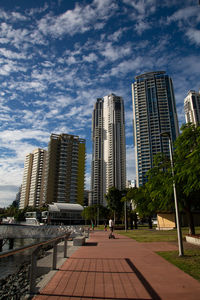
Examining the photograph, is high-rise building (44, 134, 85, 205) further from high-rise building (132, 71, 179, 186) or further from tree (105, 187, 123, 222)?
tree (105, 187, 123, 222)

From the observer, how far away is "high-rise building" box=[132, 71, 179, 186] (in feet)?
517

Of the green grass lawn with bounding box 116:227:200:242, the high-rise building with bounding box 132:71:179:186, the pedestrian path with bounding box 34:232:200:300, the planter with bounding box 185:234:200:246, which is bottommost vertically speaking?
the green grass lawn with bounding box 116:227:200:242

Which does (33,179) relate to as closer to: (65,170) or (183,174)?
(65,170)

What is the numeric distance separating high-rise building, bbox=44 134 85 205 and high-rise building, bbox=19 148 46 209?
3866 cm

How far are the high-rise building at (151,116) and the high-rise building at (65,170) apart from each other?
4455 cm

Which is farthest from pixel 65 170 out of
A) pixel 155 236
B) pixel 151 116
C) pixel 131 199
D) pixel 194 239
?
pixel 194 239

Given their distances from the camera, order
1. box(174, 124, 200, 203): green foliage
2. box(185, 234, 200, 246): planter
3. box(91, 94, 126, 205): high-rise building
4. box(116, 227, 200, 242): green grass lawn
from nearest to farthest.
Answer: box(174, 124, 200, 203): green foliage < box(185, 234, 200, 246): planter < box(116, 227, 200, 242): green grass lawn < box(91, 94, 126, 205): high-rise building

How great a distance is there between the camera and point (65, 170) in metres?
132

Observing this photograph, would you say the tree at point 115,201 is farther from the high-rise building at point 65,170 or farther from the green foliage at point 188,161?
the high-rise building at point 65,170

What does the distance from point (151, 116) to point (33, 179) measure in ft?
343

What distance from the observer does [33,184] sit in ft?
552

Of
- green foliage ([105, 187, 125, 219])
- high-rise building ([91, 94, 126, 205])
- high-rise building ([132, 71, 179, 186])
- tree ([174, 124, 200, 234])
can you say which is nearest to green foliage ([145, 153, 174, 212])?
tree ([174, 124, 200, 234])

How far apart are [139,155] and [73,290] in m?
158

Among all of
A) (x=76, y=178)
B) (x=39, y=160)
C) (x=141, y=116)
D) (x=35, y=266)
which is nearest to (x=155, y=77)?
(x=141, y=116)
